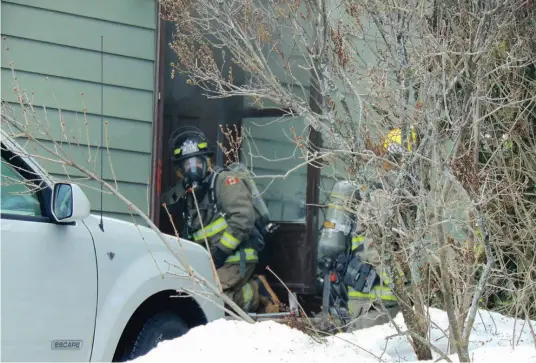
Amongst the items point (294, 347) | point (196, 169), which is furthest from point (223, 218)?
point (294, 347)

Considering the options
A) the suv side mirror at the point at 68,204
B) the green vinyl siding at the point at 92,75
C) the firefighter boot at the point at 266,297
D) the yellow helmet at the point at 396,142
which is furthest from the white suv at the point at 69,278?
the firefighter boot at the point at 266,297

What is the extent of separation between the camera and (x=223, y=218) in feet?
25.8

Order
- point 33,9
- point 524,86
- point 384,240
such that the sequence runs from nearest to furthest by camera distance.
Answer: point 384,240 < point 524,86 < point 33,9

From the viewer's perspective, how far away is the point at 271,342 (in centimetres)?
507

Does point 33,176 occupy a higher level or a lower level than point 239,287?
higher

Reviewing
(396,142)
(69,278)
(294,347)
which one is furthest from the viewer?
(294,347)

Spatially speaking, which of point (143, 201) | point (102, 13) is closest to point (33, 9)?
point (102, 13)

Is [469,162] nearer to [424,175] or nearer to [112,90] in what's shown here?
[424,175]

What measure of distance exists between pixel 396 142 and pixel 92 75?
12.4 feet

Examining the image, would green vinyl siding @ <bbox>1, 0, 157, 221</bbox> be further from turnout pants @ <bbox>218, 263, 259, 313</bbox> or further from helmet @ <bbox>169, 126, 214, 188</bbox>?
turnout pants @ <bbox>218, 263, 259, 313</bbox>

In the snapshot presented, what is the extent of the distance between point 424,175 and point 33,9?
13.9 feet

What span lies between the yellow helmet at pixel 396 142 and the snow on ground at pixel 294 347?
3.39 ft

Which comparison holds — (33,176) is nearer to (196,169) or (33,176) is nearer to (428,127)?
(428,127)

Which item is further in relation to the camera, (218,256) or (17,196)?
(218,256)
